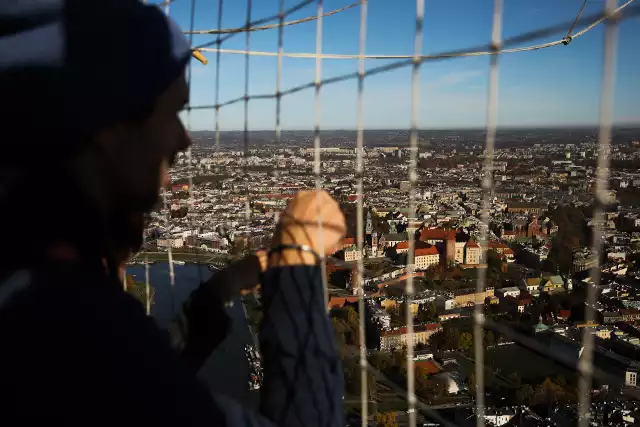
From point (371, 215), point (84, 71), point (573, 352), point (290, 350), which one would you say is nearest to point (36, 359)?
point (84, 71)

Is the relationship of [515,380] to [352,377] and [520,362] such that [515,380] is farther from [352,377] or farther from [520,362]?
[352,377]

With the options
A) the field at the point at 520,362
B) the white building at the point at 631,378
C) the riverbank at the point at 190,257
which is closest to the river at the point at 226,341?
the riverbank at the point at 190,257

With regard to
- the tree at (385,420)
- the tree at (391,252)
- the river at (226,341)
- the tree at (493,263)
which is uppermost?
the tree at (493,263)

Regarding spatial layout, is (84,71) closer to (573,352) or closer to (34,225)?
(34,225)

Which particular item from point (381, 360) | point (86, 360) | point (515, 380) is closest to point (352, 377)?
point (381, 360)

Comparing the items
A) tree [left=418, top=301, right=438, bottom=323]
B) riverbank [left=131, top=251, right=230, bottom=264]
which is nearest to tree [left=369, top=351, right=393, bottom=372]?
tree [left=418, top=301, right=438, bottom=323]

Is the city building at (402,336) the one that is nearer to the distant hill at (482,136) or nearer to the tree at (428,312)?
the tree at (428,312)
